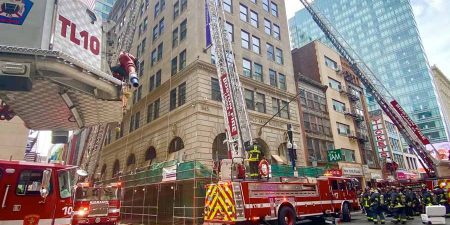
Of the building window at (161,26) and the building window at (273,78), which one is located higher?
the building window at (161,26)

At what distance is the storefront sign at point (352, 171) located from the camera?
3525cm

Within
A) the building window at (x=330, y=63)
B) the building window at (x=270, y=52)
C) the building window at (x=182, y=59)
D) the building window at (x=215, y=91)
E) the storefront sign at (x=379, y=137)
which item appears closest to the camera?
the building window at (x=215, y=91)

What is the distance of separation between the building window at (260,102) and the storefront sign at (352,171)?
14525 mm

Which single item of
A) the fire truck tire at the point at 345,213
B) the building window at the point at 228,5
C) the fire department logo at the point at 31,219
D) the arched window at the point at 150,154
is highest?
the building window at the point at 228,5

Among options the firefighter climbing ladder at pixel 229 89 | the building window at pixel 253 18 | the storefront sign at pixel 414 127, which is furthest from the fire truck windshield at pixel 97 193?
the storefront sign at pixel 414 127

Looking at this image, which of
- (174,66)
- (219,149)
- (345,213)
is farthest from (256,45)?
(345,213)

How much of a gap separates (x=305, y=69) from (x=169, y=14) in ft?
67.4

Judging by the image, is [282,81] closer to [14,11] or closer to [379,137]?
[379,137]

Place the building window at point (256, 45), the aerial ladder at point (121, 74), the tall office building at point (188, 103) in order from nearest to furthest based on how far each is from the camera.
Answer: the aerial ladder at point (121, 74), the tall office building at point (188, 103), the building window at point (256, 45)

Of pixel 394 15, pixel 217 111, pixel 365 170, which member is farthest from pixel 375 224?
pixel 394 15

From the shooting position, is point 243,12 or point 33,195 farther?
point 243,12

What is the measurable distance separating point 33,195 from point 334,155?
30795 millimetres

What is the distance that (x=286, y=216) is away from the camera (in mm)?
14234

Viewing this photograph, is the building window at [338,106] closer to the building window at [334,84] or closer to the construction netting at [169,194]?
the building window at [334,84]
